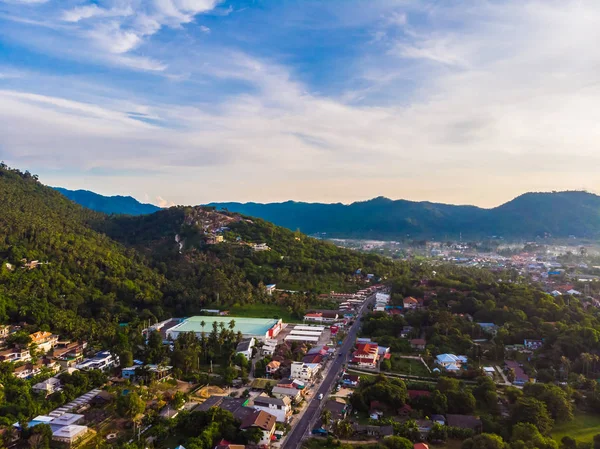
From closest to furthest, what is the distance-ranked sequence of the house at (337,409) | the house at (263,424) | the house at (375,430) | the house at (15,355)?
the house at (263,424)
the house at (375,430)
the house at (337,409)
the house at (15,355)

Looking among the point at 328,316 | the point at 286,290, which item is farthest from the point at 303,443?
the point at 286,290

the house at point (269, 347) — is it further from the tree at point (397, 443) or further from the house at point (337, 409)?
the tree at point (397, 443)

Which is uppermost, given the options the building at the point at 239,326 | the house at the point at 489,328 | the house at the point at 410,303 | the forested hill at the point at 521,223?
the forested hill at the point at 521,223

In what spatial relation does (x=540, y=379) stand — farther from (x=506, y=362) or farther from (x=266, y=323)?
(x=266, y=323)

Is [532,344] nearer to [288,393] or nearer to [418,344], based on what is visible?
[418,344]

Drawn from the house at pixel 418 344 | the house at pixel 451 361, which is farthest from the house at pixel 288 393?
the house at pixel 418 344
